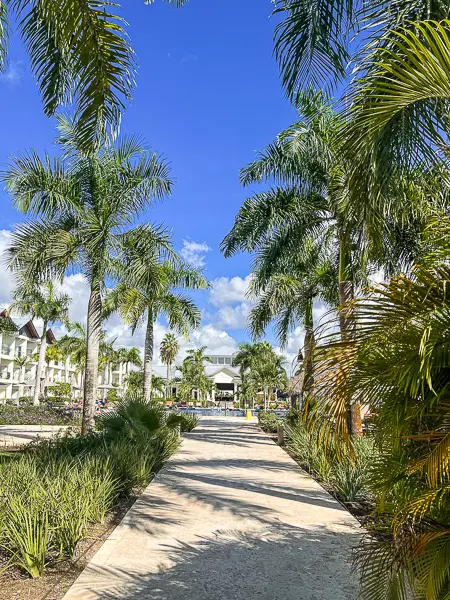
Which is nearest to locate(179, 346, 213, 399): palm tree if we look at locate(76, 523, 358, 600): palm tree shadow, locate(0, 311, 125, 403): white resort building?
locate(0, 311, 125, 403): white resort building

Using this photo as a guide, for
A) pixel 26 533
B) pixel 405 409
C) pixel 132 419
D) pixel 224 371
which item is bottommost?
pixel 26 533

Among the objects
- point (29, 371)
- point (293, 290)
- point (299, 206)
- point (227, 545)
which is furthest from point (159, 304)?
point (29, 371)

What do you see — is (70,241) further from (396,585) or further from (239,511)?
(396,585)

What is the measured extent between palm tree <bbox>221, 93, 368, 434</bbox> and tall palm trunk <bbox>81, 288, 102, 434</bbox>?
4.12 meters

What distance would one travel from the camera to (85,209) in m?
15.0

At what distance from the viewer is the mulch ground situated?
422 centimetres

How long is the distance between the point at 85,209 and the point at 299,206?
20.5 ft

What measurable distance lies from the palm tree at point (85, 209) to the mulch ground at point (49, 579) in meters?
9.03

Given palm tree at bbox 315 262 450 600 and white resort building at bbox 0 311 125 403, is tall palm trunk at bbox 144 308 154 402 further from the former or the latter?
white resort building at bbox 0 311 125 403

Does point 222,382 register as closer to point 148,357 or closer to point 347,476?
point 148,357

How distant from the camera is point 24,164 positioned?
1419 centimetres

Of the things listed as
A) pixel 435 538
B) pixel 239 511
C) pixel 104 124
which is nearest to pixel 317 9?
pixel 104 124

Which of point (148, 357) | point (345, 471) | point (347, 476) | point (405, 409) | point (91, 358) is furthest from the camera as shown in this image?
point (148, 357)

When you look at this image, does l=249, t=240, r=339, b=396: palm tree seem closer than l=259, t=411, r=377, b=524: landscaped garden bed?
No
